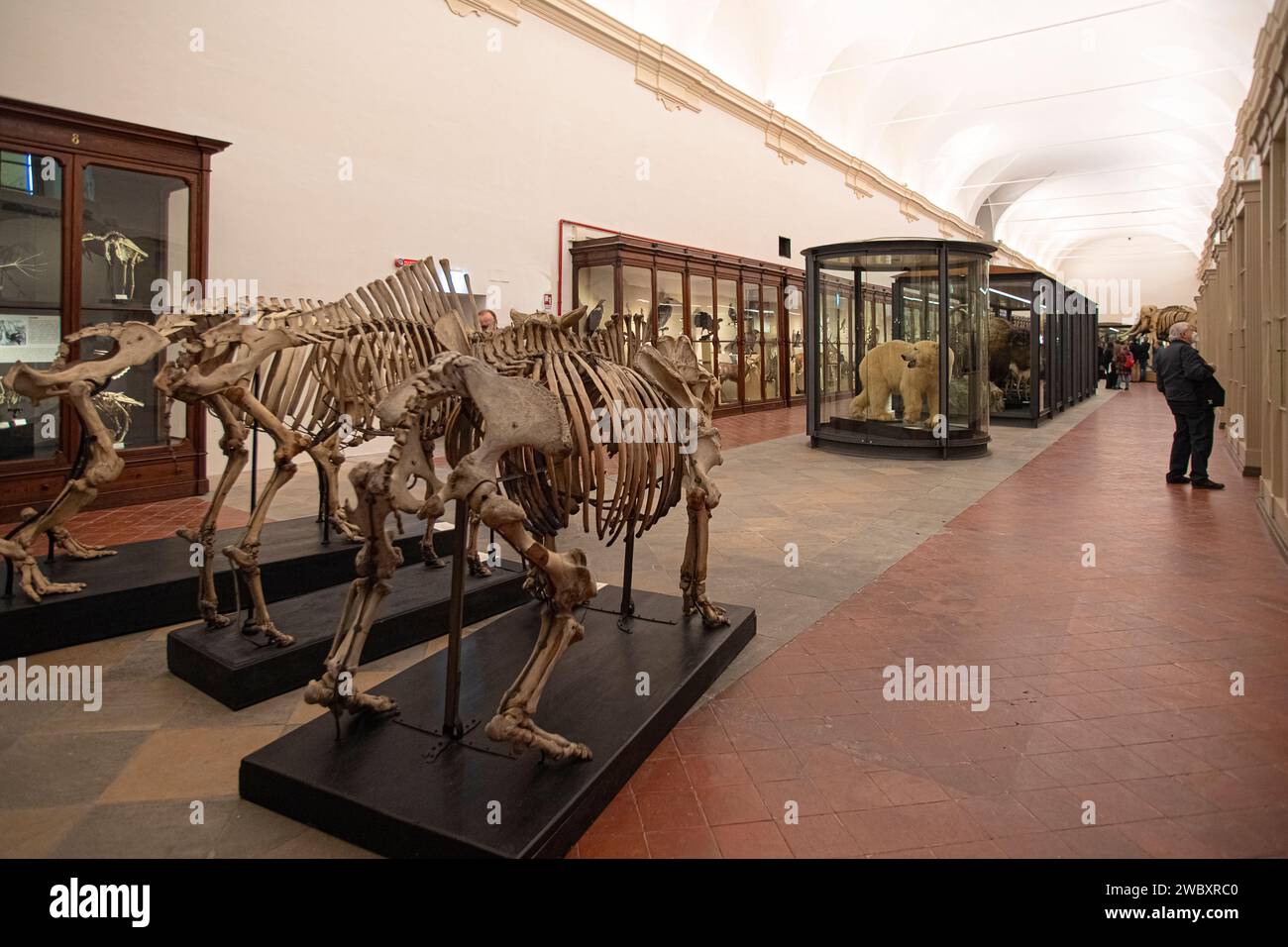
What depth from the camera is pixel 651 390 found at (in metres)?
3.72

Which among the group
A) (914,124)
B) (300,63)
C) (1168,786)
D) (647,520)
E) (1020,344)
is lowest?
(1168,786)

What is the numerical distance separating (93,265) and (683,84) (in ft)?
39.5

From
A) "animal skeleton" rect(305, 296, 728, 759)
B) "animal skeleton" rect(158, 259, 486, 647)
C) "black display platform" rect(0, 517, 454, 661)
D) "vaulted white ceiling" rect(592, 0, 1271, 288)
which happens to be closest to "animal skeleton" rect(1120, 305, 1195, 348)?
"vaulted white ceiling" rect(592, 0, 1271, 288)

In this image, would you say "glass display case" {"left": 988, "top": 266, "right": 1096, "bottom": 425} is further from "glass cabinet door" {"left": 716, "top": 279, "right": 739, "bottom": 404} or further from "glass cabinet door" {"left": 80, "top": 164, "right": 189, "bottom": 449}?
"glass cabinet door" {"left": 80, "top": 164, "right": 189, "bottom": 449}

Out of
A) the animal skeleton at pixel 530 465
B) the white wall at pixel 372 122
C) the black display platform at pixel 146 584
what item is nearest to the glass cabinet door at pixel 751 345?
the white wall at pixel 372 122

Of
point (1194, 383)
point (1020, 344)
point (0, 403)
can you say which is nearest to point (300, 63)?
point (0, 403)

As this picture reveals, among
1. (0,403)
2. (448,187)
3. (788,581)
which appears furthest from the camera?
(448,187)

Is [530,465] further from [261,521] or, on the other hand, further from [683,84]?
[683,84]

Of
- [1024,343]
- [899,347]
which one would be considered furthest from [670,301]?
[1024,343]

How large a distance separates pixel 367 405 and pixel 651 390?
6.58ft

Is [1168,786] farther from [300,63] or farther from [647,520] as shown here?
[300,63]

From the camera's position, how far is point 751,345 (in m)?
17.4

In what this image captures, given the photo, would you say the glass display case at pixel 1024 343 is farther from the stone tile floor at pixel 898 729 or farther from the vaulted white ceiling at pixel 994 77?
the stone tile floor at pixel 898 729

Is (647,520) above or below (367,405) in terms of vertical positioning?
below
